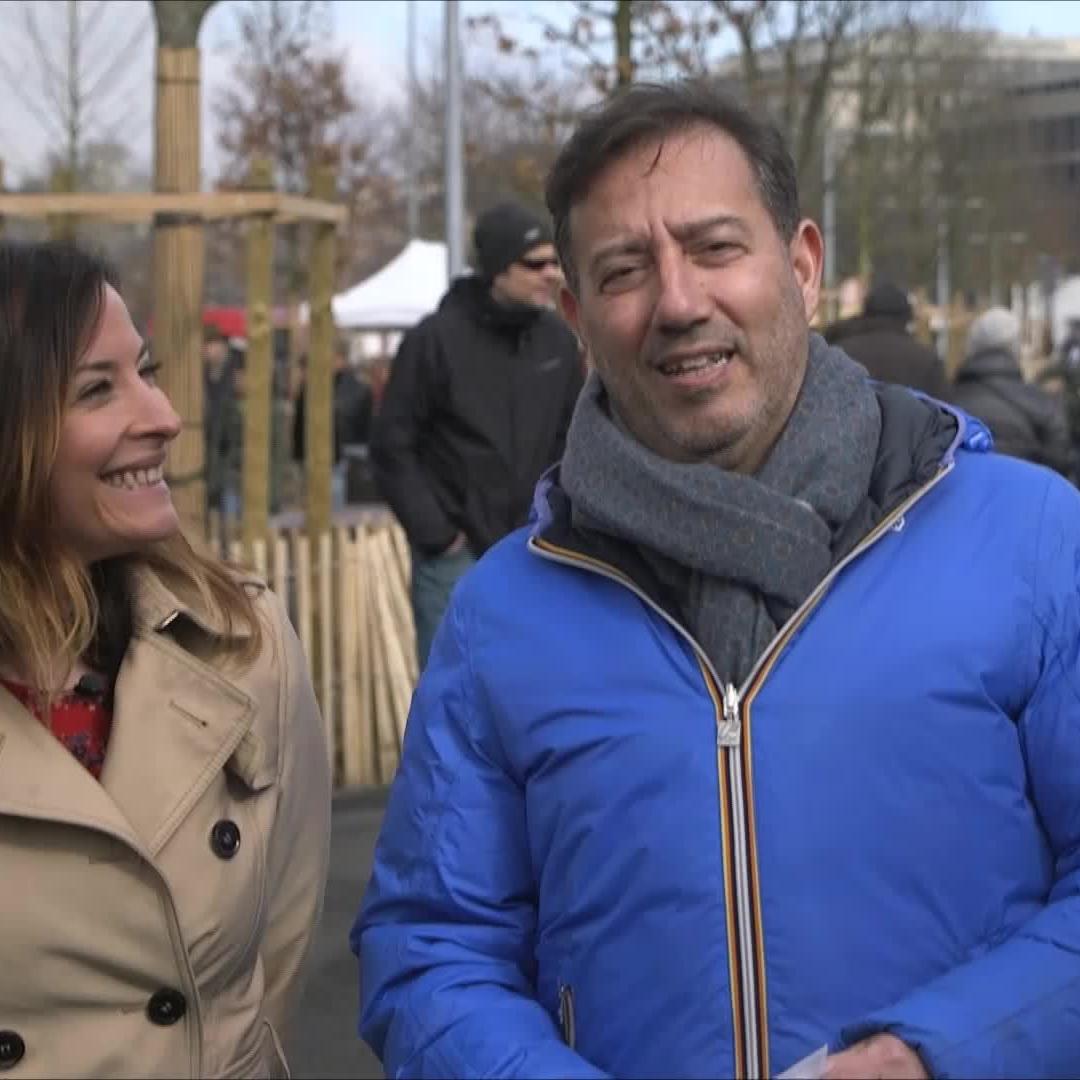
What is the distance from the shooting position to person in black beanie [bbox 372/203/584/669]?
24.3 feet

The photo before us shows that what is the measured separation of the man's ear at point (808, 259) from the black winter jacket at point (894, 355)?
564cm

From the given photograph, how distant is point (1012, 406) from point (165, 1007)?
7684mm

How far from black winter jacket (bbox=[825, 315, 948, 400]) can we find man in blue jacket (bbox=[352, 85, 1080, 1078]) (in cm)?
590

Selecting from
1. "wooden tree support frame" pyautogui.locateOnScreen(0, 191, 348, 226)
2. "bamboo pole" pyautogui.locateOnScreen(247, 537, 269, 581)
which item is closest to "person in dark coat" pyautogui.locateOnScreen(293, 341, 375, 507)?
"bamboo pole" pyautogui.locateOnScreen(247, 537, 269, 581)

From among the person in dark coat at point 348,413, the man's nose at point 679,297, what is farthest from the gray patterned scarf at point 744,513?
the person in dark coat at point 348,413

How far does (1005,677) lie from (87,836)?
1.18 meters

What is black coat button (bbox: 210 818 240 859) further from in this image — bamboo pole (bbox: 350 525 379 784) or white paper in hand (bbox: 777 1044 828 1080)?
bamboo pole (bbox: 350 525 379 784)

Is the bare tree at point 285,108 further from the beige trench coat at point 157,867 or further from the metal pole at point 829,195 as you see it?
the beige trench coat at point 157,867

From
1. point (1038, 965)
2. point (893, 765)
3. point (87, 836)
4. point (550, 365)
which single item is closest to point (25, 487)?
point (87, 836)

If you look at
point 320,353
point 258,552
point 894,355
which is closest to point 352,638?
point 258,552

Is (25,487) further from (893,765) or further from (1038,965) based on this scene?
(1038,965)

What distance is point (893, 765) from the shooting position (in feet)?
6.94

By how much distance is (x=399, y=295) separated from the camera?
23.8 m

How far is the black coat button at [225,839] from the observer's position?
2803 millimetres
